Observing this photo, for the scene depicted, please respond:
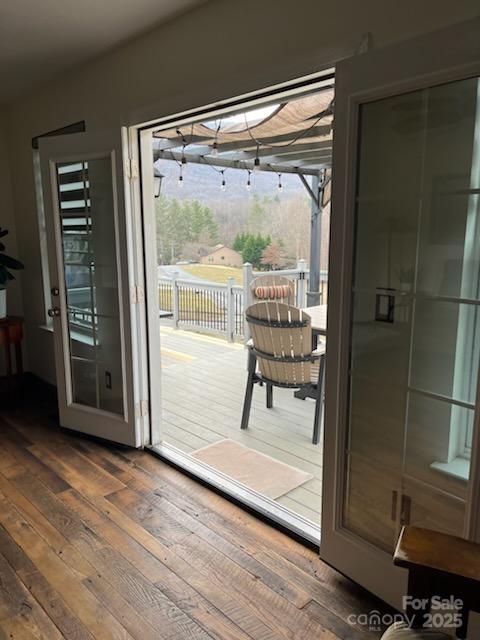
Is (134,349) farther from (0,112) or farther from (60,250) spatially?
(0,112)

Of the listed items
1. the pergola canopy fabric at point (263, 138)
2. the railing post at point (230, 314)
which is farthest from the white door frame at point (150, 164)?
the railing post at point (230, 314)

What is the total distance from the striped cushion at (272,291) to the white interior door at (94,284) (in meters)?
2.71

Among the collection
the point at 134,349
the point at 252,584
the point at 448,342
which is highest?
the point at 448,342

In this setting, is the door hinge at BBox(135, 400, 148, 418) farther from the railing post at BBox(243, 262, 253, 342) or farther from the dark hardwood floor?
the railing post at BBox(243, 262, 253, 342)

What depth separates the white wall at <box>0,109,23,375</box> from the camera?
4191 millimetres

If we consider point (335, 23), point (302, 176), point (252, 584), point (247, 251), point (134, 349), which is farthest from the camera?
point (247, 251)

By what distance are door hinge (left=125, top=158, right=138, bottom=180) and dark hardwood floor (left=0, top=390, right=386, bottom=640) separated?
72.0 inches

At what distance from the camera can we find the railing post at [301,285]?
23.0 ft

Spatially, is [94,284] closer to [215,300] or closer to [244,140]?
[244,140]

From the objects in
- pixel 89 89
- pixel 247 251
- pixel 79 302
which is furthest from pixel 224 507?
pixel 247 251

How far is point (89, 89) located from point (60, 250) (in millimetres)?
1096

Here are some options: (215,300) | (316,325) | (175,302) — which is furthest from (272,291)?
(175,302)

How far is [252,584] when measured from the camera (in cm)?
197

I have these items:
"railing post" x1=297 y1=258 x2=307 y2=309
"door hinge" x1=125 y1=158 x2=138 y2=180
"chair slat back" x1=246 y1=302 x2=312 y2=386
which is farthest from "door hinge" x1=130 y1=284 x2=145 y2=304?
"railing post" x1=297 y1=258 x2=307 y2=309
